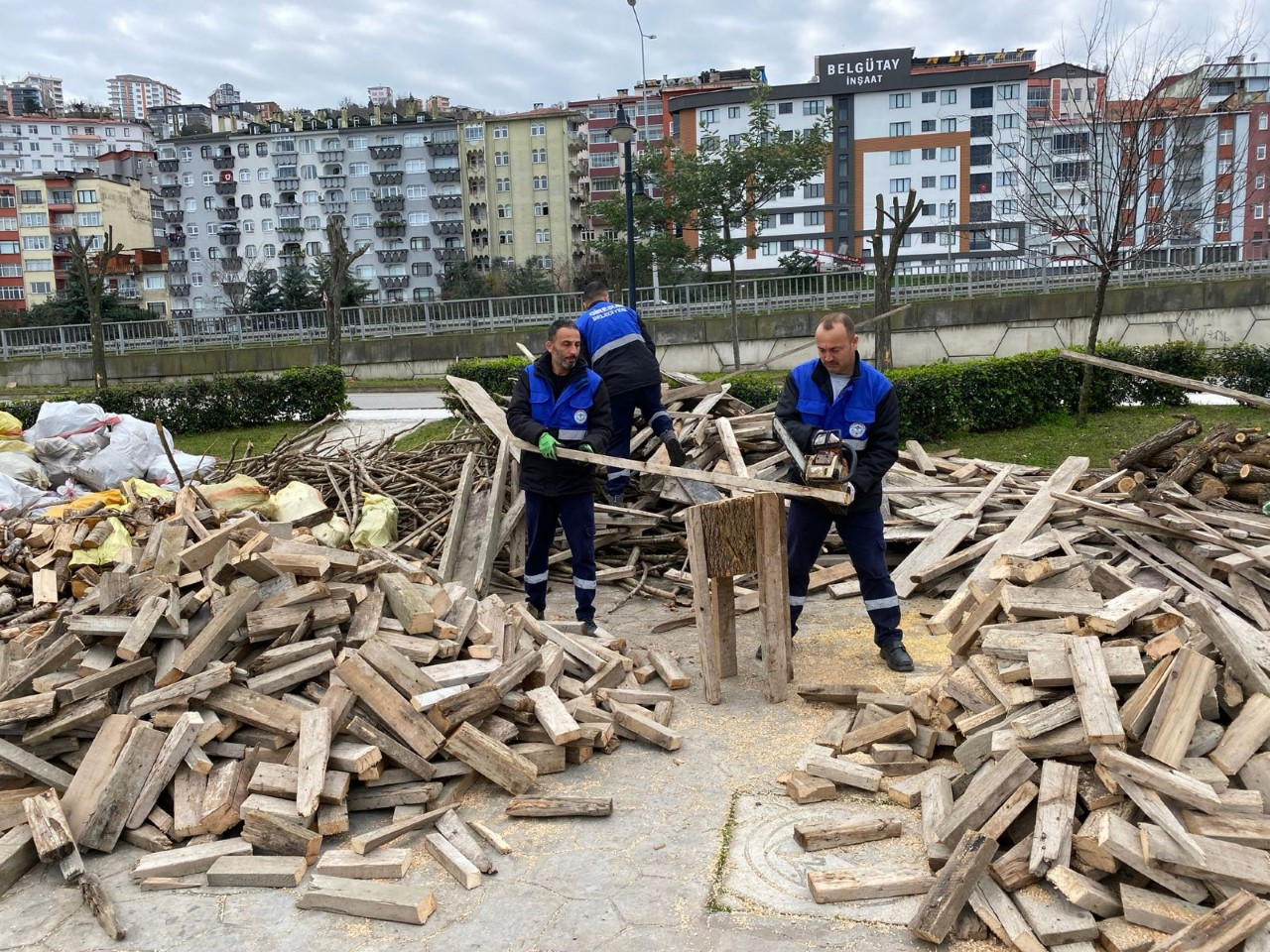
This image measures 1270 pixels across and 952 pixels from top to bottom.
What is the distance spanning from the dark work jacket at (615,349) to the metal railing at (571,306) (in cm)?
1412

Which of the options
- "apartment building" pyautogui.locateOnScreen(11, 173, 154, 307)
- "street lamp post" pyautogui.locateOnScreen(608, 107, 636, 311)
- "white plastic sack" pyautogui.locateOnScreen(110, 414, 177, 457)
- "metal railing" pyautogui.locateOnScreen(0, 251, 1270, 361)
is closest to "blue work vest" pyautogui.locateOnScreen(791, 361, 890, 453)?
"white plastic sack" pyautogui.locateOnScreen(110, 414, 177, 457)

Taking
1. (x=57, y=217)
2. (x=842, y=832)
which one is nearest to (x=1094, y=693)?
(x=842, y=832)

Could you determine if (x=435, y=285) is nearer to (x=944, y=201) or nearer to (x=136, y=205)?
(x=136, y=205)

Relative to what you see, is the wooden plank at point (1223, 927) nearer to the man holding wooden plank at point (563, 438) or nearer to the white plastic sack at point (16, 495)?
the man holding wooden plank at point (563, 438)

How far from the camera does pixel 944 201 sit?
6594 cm

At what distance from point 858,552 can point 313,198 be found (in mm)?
79572

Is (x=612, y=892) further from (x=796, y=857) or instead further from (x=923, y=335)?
(x=923, y=335)

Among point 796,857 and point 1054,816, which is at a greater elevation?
point 1054,816

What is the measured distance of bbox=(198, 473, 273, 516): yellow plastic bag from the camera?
784 centimetres

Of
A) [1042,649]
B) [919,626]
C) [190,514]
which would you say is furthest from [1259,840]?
[190,514]

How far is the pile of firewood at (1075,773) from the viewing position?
11.2 ft

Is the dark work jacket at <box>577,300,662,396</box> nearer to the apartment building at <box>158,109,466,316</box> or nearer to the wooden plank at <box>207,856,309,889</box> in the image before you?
the wooden plank at <box>207,856,309,889</box>

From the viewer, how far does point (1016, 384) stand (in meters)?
13.3

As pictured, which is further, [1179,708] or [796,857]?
[796,857]
